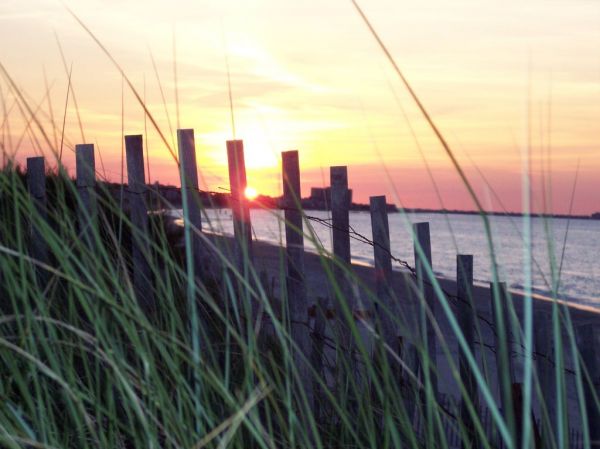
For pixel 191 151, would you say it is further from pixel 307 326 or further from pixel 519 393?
pixel 519 393

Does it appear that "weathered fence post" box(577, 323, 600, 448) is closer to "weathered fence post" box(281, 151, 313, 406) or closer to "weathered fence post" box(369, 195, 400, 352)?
"weathered fence post" box(369, 195, 400, 352)

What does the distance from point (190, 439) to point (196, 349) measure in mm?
221

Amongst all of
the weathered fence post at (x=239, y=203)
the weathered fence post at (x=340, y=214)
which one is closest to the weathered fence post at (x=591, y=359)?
the weathered fence post at (x=340, y=214)

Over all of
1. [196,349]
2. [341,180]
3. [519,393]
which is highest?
[341,180]

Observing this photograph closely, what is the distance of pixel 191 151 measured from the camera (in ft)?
9.90

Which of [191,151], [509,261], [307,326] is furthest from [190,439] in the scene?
[509,261]

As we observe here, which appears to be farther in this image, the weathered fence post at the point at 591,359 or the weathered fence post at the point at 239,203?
the weathered fence post at the point at 591,359

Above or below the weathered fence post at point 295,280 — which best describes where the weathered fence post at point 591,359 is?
below

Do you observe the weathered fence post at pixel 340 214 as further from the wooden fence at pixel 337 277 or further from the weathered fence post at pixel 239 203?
the weathered fence post at pixel 239 203

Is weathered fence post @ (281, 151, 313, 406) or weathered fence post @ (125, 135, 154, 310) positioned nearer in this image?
weathered fence post @ (281, 151, 313, 406)

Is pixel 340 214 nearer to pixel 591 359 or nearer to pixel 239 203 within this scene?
pixel 239 203

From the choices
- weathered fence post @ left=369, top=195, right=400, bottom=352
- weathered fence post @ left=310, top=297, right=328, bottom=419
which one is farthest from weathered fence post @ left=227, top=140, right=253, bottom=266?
weathered fence post @ left=369, top=195, right=400, bottom=352

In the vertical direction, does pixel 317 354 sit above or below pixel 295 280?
below

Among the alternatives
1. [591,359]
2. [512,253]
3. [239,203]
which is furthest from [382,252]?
[512,253]
